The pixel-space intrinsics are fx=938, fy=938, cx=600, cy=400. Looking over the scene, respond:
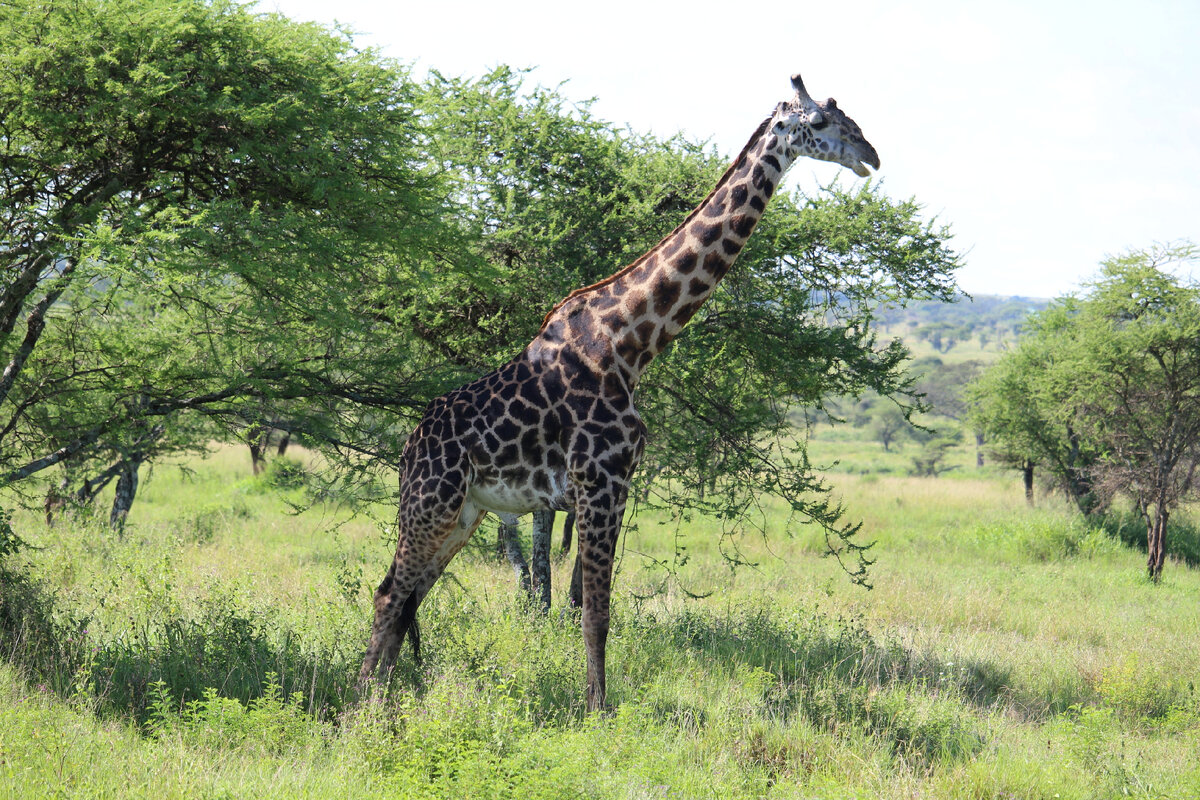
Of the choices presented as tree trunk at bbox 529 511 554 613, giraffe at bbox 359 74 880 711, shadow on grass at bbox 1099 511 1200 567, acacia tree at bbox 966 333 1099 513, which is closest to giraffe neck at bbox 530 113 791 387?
giraffe at bbox 359 74 880 711

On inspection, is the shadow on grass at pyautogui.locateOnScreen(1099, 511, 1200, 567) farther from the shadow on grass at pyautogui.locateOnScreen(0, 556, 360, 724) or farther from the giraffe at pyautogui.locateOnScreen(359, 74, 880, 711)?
the shadow on grass at pyautogui.locateOnScreen(0, 556, 360, 724)

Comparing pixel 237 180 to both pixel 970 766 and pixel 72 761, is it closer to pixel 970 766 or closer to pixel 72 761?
pixel 72 761

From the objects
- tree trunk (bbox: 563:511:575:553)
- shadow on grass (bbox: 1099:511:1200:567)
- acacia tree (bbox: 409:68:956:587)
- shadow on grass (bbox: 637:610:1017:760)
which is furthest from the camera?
shadow on grass (bbox: 1099:511:1200:567)

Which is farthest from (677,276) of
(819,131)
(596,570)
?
(596,570)

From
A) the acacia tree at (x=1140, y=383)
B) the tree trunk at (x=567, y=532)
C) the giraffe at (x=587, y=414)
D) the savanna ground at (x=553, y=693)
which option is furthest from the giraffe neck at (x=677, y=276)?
the acacia tree at (x=1140, y=383)

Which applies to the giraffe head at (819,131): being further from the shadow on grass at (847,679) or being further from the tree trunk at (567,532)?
the tree trunk at (567,532)

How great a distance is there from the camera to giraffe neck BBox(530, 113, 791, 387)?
6.73 meters

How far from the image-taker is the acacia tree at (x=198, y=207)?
7008mm

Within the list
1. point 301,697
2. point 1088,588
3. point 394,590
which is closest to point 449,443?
point 394,590

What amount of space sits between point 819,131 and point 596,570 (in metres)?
3.50

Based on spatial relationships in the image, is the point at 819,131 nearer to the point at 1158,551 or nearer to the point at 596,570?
the point at 596,570

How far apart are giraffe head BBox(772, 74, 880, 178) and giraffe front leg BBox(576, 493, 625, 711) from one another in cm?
285

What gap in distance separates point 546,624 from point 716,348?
381 cm

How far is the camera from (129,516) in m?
18.8
